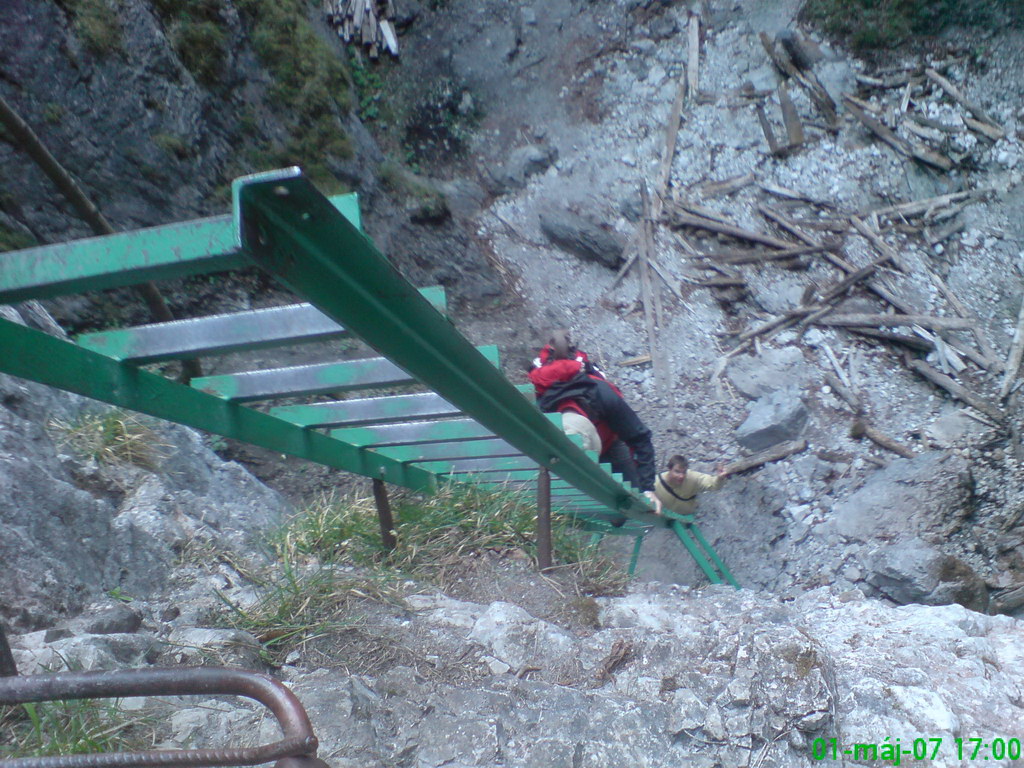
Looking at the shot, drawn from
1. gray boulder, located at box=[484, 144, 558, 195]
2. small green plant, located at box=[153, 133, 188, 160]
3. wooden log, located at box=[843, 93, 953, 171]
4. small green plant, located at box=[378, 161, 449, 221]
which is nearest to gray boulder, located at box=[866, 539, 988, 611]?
→ wooden log, located at box=[843, 93, 953, 171]

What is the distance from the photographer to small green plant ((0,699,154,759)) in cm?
178

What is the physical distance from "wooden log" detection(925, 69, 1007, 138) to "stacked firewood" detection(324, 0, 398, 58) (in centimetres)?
694

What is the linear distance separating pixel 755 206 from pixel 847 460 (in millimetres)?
3606

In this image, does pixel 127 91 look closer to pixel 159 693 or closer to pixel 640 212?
pixel 640 212

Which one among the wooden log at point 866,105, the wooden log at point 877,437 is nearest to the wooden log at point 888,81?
the wooden log at point 866,105

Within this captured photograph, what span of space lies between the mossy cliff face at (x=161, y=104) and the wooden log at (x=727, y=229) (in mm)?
3796

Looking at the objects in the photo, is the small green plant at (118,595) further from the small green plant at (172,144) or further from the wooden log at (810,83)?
the wooden log at (810,83)

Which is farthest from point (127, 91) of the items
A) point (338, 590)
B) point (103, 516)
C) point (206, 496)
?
point (338, 590)

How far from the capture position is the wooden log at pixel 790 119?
939 cm

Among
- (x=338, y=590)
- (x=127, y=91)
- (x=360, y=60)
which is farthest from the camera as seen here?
(x=360, y=60)

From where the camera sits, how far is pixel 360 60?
391 inches

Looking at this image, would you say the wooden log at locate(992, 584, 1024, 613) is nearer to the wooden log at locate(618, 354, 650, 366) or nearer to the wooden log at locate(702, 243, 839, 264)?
the wooden log at locate(618, 354, 650, 366)

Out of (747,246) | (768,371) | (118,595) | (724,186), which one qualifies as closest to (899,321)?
(768,371)

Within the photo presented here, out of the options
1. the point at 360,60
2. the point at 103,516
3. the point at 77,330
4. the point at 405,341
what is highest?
the point at 360,60
